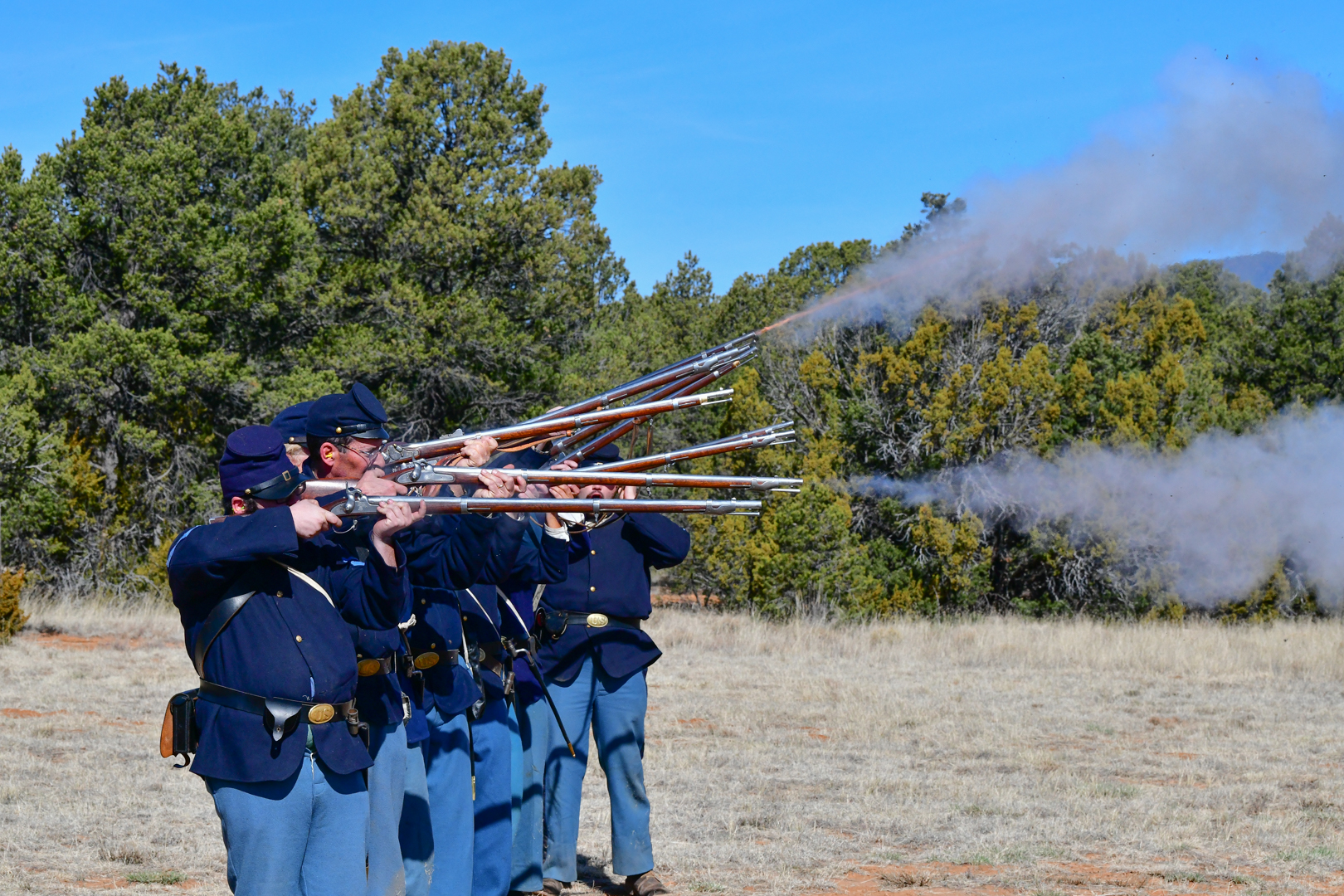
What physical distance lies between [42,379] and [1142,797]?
21482 millimetres

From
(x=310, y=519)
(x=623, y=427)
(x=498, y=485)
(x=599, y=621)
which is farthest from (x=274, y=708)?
(x=599, y=621)

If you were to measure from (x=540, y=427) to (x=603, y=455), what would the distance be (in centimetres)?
160

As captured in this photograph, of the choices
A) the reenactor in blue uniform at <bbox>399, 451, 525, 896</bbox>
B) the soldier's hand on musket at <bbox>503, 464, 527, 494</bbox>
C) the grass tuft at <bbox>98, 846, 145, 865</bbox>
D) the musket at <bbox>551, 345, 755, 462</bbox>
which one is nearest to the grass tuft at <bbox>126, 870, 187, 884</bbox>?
the grass tuft at <bbox>98, 846, 145, 865</bbox>

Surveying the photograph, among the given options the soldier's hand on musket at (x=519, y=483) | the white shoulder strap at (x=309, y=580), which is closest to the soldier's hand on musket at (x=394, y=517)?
the white shoulder strap at (x=309, y=580)

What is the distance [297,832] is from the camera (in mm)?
4203

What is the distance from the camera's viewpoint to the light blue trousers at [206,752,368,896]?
13.5ft

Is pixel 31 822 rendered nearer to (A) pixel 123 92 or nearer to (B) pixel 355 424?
(B) pixel 355 424

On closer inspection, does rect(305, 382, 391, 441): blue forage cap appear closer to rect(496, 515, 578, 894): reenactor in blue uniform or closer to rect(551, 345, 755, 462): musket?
rect(551, 345, 755, 462): musket

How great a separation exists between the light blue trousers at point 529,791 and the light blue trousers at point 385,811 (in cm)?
142

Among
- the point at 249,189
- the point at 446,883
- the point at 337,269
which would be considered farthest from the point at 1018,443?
the point at 446,883

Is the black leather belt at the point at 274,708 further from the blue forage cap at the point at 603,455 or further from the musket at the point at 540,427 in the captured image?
the blue forage cap at the point at 603,455

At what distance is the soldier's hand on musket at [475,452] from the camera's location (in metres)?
5.21

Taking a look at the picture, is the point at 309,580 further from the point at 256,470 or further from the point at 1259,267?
the point at 1259,267

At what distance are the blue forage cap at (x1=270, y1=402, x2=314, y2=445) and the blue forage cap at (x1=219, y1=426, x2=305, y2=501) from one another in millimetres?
814
